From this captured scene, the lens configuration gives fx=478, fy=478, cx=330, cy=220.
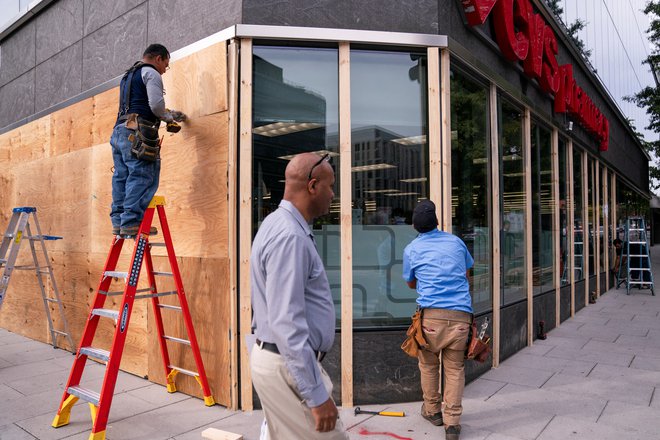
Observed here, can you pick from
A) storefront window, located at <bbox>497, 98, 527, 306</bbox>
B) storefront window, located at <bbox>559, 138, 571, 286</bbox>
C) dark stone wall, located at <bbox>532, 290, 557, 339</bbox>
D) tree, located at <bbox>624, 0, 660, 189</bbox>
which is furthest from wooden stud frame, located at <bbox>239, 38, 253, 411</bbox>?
tree, located at <bbox>624, 0, 660, 189</bbox>

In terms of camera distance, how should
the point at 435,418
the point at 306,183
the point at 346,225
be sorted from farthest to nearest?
the point at 346,225
the point at 435,418
the point at 306,183

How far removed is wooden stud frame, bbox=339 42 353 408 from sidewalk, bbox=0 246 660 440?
0.37 m

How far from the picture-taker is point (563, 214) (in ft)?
30.7

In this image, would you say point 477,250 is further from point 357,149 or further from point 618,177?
point 618,177

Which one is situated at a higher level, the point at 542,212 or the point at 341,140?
the point at 341,140

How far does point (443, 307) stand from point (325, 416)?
2214mm

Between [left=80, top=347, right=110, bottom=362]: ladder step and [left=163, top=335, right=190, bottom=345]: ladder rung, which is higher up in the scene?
[left=80, top=347, right=110, bottom=362]: ladder step

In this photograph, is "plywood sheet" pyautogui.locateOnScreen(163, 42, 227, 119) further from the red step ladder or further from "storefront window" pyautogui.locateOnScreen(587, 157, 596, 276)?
"storefront window" pyautogui.locateOnScreen(587, 157, 596, 276)

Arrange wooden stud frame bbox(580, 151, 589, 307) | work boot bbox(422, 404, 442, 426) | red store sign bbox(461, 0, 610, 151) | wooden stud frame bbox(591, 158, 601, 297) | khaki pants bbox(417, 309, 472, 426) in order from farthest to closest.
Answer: wooden stud frame bbox(591, 158, 601, 297) < wooden stud frame bbox(580, 151, 589, 307) < red store sign bbox(461, 0, 610, 151) < work boot bbox(422, 404, 442, 426) < khaki pants bbox(417, 309, 472, 426)

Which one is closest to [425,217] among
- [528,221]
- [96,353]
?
[96,353]

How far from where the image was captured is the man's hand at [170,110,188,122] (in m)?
4.84

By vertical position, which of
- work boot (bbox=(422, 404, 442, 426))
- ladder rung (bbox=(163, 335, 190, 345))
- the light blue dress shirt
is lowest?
work boot (bbox=(422, 404, 442, 426))

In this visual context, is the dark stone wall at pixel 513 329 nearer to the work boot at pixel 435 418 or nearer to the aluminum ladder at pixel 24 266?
the work boot at pixel 435 418

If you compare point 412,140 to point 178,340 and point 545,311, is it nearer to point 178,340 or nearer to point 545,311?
point 178,340
